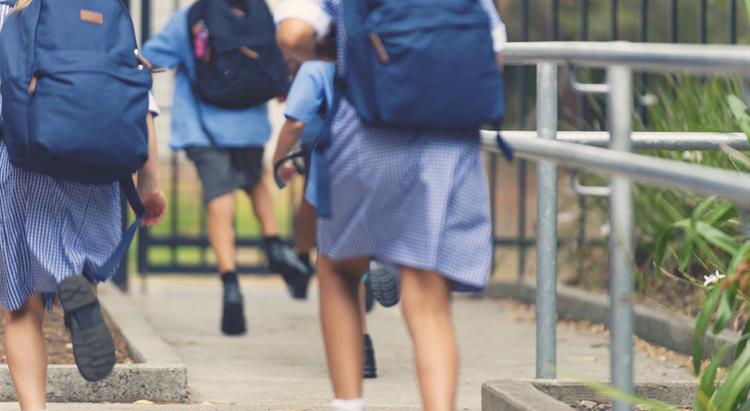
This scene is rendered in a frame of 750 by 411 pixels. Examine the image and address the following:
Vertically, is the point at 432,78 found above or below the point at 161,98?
above

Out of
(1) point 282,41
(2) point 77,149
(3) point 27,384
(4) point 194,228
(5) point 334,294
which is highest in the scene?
(1) point 282,41

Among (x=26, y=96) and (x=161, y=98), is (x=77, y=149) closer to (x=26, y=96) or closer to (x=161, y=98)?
(x=26, y=96)

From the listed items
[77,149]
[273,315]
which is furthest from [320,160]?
[273,315]

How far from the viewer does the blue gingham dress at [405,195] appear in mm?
4297

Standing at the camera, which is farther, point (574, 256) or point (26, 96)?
point (574, 256)

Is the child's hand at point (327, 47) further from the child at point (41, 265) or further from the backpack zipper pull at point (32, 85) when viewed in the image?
the child at point (41, 265)

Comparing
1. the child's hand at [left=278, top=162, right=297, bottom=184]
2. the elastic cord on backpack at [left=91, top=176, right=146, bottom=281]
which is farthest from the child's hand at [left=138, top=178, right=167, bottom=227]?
the child's hand at [left=278, top=162, right=297, bottom=184]

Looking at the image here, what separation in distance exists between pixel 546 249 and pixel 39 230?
5.39ft

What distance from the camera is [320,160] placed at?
4.41 m

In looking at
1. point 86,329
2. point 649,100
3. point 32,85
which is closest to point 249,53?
point 649,100

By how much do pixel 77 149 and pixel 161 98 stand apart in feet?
33.7

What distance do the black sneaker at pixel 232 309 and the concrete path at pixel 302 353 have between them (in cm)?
5

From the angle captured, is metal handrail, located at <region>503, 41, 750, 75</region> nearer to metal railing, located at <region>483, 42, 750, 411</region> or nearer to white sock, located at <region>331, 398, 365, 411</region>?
metal railing, located at <region>483, 42, 750, 411</region>

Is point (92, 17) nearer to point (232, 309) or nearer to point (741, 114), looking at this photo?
point (741, 114)
